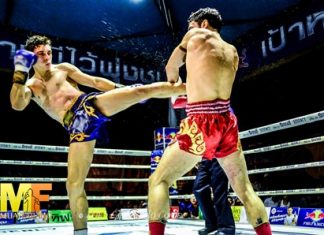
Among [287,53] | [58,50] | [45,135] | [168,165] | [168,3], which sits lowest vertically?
[168,165]

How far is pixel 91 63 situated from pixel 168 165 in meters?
5.51

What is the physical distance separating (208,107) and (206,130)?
117 mm

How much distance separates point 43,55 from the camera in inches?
102

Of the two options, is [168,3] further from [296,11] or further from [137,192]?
[137,192]

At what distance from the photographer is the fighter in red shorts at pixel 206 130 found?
1.64 metres

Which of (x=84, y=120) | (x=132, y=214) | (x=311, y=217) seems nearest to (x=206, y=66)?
(x=84, y=120)

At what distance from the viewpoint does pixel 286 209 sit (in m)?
3.54

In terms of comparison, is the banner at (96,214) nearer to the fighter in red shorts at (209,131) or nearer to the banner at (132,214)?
the banner at (132,214)

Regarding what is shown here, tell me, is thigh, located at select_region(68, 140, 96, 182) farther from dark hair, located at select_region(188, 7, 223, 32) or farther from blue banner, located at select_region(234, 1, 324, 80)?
blue banner, located at select_region(234, 1, 324, 80)

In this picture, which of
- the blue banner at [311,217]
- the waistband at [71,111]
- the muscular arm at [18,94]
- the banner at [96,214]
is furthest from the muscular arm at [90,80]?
the banner at [96,214]

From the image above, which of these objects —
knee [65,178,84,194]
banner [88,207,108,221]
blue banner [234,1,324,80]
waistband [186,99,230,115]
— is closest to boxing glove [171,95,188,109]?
waistband [186,99,230,115]

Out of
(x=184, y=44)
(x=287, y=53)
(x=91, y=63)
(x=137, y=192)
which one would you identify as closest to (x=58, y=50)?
(x=91, y=63)

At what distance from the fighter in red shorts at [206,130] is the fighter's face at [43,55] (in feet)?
3.77

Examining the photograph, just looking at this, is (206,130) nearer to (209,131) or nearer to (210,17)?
(209,131)
